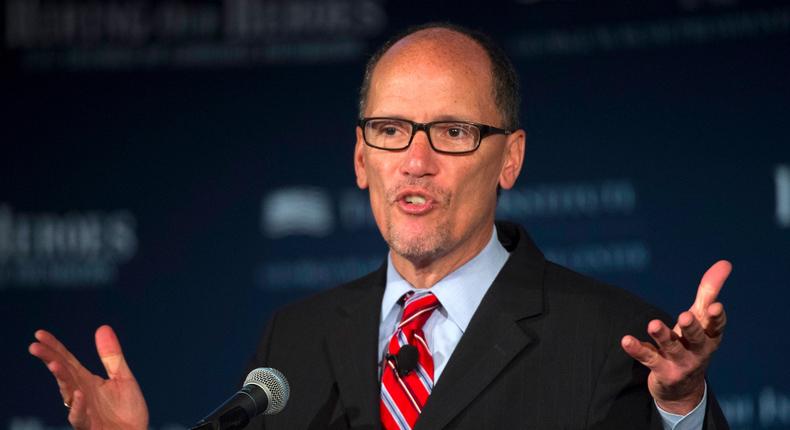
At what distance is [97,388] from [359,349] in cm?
54

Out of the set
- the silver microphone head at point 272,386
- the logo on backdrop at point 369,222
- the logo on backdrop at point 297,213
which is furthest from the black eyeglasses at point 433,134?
the logo on backdrop at point 297,213

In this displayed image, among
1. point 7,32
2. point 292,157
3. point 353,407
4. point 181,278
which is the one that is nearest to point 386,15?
point 292,157

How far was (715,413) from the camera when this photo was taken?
193cm

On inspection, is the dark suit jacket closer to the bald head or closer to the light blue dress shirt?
the light blue dress shirt

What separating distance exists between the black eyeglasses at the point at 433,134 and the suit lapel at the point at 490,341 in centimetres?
26

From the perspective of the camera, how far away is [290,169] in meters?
3.98

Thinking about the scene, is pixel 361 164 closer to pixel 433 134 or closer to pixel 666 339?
pixel 433 134

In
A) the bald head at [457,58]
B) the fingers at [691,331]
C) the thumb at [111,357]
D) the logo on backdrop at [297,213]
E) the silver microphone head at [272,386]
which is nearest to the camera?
the fingers at [691,331]

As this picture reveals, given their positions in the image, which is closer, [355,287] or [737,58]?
[355,287]

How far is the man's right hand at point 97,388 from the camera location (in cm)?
181

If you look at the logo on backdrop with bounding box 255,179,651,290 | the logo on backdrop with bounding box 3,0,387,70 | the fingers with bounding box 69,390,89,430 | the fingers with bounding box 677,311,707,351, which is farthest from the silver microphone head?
the logo on backdrop with bounding box 3,0,387,70

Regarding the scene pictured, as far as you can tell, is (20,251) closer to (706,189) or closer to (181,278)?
(181,278)

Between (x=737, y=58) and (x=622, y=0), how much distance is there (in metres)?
0.43

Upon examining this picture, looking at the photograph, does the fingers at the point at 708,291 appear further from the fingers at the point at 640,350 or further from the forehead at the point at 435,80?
the forehead at the point at 435,80
